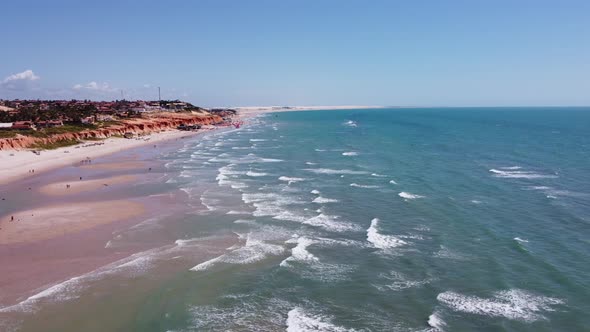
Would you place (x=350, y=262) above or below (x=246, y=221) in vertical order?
below

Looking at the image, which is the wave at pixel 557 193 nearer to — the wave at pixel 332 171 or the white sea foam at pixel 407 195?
the white sea foam at pixel 407 195

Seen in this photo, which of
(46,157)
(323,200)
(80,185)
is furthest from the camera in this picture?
(46,157)

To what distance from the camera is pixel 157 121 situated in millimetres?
121312

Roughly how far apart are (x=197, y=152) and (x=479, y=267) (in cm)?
5801

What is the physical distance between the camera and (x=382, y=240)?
27.0 metres

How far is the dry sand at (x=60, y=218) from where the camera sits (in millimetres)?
28562

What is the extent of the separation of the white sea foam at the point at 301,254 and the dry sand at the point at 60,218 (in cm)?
1436

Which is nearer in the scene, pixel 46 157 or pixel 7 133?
pixel 46 157

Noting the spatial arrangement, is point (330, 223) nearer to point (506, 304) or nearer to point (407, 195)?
point (407, 195)

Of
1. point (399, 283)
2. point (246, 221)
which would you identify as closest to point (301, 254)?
point (399, 283)

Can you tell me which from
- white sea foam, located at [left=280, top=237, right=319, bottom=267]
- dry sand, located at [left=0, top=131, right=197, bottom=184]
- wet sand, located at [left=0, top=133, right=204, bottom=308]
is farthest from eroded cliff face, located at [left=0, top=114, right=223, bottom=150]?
white sea foam, located at [left=280, top=237, right=319, bottom=267]

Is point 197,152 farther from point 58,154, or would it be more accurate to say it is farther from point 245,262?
point 245,262

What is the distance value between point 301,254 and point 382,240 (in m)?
5.50

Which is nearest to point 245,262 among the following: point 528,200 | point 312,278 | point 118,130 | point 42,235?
point 312,278
